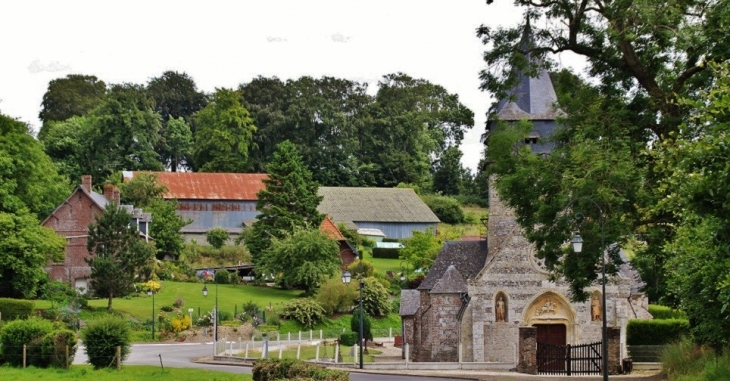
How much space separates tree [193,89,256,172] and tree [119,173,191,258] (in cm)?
2169

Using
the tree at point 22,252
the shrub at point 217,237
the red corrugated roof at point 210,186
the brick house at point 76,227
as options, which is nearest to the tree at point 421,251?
the shrub at point 217,237

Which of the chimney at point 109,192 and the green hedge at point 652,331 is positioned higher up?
the chimney at point 109,192

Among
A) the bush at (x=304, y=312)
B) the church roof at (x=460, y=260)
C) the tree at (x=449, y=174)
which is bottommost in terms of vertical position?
the bush at (x=304, y=312)

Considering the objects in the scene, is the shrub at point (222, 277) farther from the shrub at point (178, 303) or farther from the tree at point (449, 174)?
the tree at point (449, 174)

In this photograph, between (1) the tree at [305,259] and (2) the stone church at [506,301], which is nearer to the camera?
(2) the stone church at [506,301]

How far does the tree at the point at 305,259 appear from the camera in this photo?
222 feet

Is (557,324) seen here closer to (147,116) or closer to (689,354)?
(689,354)

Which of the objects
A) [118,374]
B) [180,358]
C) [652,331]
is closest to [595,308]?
[652,331]

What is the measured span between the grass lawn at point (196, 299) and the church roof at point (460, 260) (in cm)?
1857

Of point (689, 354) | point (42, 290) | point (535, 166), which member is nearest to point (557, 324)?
point (689, 354)

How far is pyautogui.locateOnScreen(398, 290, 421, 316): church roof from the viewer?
46.4 m

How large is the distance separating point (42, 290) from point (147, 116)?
42530 millimetres

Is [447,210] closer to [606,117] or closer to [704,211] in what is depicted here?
[606,117]

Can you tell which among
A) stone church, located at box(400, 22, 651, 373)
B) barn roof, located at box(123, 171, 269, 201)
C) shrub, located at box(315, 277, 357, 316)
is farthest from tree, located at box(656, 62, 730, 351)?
barn roof, located at box(123, 171, 269, 201)
